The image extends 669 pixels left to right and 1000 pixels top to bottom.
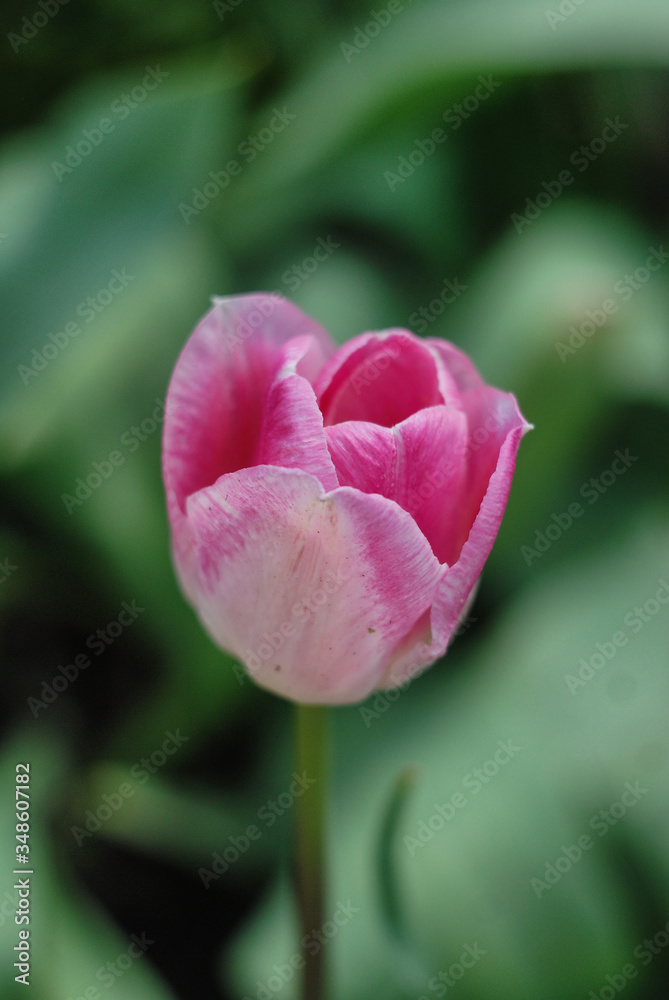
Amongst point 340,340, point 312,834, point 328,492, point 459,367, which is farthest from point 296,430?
point 340,340

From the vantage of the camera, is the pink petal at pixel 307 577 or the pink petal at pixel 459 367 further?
the pink petal at pixel 459 367

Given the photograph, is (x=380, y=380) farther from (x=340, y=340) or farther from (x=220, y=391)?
(x=340, y=340)

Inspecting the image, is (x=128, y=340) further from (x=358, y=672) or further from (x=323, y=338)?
(x=358, y=672)

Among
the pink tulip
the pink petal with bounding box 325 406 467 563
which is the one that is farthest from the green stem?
the pink petal with bounding box 325 406 467 563

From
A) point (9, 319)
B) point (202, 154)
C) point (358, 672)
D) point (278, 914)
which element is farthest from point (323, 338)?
point (278, 914)

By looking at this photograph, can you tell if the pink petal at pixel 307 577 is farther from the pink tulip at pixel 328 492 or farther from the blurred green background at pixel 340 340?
the blurred green background at pixel 340 340

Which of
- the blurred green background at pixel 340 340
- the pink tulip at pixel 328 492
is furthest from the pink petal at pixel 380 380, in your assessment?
the blurred green background at pixel 340 340
